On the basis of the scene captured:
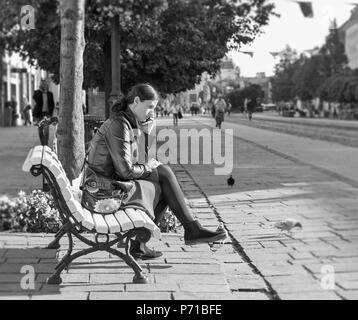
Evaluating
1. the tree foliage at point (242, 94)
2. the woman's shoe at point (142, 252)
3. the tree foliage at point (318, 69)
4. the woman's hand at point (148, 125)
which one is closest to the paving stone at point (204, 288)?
the woman's shoe at point (142, 252)

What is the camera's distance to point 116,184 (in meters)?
5.16

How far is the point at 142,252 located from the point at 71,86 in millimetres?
2329

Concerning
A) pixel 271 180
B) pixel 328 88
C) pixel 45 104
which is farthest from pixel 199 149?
pixel 328 88

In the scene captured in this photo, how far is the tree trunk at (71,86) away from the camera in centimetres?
722

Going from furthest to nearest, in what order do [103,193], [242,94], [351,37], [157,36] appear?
[242,94]
[351,37]
[157,36]
[103,193]

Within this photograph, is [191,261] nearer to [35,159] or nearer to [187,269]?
[187,269]

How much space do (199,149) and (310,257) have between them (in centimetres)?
1370

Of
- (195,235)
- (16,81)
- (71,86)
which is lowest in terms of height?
(195,235)

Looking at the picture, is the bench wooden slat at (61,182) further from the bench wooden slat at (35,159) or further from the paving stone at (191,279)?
the paving stone at (191,279)

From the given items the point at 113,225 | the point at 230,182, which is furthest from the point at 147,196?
the point at 230,182

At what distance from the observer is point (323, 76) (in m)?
82.6

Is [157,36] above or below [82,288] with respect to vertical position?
above

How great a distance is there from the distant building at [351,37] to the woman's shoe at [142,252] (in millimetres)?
86247
